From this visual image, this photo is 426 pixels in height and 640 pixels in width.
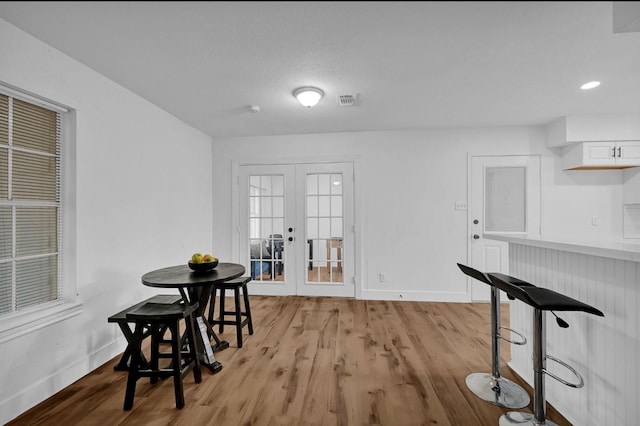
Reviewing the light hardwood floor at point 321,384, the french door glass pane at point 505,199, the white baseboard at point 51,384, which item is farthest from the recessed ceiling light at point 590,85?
the white baseboard at point 51,384

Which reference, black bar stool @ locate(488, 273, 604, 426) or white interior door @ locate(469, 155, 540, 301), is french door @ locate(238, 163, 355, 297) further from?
black bar stool @ locate(488, 273, 604, 426)


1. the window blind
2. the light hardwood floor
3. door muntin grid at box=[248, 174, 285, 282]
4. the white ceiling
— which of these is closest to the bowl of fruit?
the light hardwood floor

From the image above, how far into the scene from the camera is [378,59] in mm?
2266

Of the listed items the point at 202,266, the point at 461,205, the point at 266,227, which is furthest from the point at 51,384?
the point at 461,205

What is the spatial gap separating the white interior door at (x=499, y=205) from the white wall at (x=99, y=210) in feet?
12.8

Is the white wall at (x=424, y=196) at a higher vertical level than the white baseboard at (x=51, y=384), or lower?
higher

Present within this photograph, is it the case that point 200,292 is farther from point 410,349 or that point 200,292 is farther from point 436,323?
point 436,323

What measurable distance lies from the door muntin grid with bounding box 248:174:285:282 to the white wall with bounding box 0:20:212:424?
3.58ft

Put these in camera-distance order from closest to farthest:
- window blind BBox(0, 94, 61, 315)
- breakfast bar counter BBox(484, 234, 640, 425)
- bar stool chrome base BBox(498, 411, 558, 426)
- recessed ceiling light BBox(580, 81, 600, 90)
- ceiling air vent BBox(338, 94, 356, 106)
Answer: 1. breakfast bar counter BBox(484, 234, 640, 425)
2. bar stool chrome base BBox(498, 411, 558, 426)
3. window blind BBox(0, 94, 61, 315)
4. recessed ceiling light BBox(580, 81, 600, 90)
5. ceiling air vent BBox(338, 94, 356, 106)

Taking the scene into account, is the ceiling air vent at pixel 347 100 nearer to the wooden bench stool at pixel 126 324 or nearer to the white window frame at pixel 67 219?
the white window frame at pixel 67 219

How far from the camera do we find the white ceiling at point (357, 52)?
173 cm

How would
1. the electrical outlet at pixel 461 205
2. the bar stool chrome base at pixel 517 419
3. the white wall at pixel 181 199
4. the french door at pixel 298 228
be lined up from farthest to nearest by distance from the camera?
the french door at pixel 298 228 < the electrical outlet at pixel 461 205 < the white wall at pixel 181 199 < the bar stool chrome base at pixel 517 419

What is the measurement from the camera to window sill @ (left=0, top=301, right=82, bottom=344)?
1799 millimetres

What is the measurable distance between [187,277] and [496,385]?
236cm
